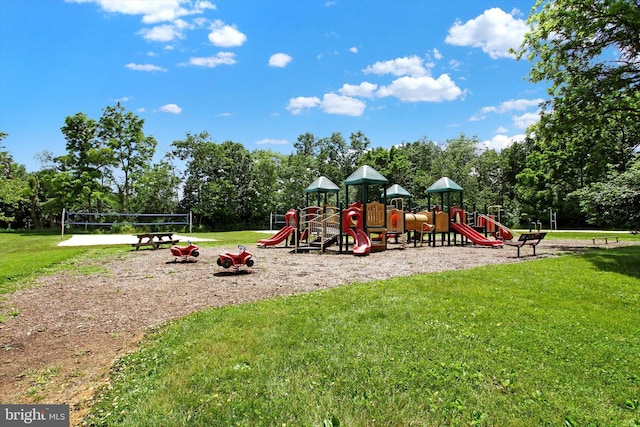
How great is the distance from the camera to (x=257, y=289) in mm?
7406

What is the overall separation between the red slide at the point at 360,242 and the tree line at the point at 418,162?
736 centimetres

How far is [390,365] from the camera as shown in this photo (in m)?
3.70

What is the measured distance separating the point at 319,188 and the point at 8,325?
1464cm

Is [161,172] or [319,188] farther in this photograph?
[161,172]

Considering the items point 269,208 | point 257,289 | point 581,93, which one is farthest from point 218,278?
point 269,208

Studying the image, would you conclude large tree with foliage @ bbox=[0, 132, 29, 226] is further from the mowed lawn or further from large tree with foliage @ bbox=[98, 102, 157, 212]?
the mowed lawn

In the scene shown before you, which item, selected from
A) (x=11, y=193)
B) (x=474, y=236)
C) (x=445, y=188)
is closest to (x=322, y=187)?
(x=445, y=188)

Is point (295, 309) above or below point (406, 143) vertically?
below

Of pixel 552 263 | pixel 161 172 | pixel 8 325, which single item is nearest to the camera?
pixel 8 325

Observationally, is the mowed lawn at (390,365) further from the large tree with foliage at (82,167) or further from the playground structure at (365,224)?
the large tree with foliage at (82,167)

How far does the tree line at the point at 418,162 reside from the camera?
1280 centimetres

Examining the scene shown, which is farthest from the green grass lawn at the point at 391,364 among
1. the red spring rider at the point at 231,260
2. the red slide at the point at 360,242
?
the red slide at the point at 360,242

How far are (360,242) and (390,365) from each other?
11091 millimetres

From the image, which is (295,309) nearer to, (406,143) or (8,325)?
(8,325)
